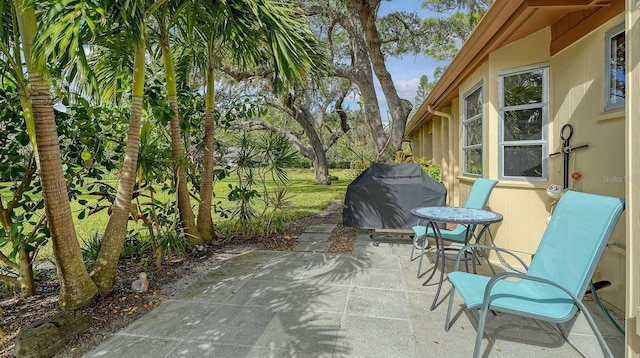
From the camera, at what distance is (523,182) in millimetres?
4098

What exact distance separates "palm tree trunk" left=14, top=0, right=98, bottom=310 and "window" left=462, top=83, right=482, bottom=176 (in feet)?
17.1

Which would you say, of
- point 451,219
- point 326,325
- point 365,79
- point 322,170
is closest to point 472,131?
point 451,219

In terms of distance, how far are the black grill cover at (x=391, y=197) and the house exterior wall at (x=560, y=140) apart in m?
1.23

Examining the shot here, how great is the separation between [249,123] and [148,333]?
1627 centimetres

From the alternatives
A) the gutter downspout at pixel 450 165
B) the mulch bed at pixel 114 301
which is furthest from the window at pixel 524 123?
the gutter downspout at pixel 450 165

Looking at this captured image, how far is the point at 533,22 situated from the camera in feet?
12.1

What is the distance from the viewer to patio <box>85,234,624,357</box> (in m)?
2.43

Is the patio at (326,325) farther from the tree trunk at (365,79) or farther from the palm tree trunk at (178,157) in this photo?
the tree trunk at (365,79)

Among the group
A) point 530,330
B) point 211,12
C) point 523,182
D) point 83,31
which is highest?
point 211,12

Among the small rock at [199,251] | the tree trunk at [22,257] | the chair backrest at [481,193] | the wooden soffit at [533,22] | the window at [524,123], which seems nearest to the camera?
the wooden soffit at [533,22]

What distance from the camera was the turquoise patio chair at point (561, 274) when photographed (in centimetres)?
206

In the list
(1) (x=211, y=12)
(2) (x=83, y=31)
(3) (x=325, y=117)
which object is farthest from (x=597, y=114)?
(3) (x=325, y=117)

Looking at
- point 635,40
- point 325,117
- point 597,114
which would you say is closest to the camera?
point 635,40

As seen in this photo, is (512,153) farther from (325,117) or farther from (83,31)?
(325,117)
